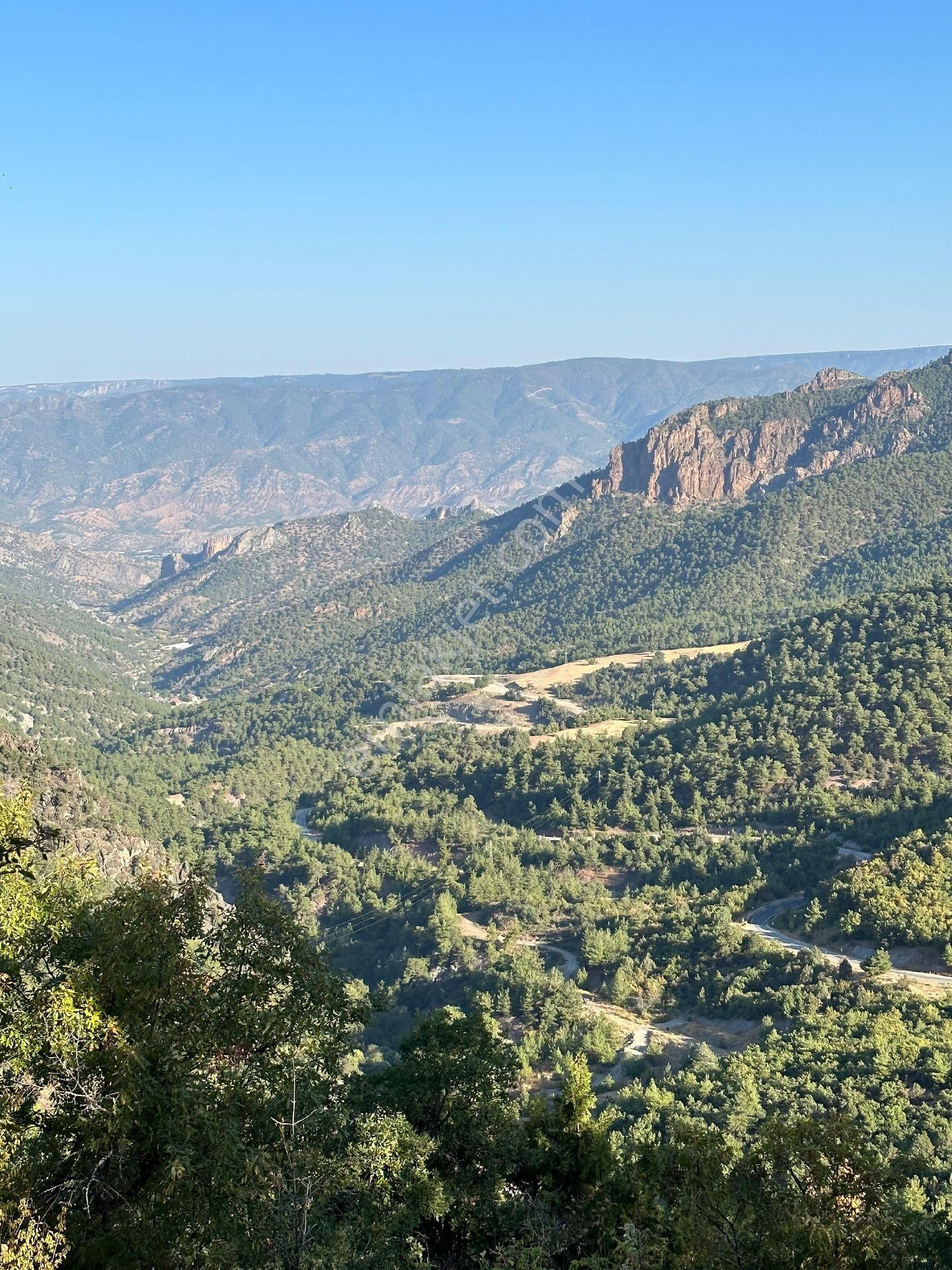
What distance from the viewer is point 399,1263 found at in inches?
805

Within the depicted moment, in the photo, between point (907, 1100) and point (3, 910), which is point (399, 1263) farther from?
point (907, 1100)

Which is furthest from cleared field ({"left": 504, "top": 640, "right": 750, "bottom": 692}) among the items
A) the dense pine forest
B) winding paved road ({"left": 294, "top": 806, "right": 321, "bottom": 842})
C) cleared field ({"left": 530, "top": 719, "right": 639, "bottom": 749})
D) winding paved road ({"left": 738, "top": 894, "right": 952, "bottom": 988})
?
winding paved road ({"left": 738, "top": 894, "right": 952, "bottom": 988})

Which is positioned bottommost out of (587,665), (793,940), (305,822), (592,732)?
(305,822)

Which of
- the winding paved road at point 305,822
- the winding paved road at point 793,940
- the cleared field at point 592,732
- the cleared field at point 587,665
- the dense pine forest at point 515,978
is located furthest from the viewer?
the cleared field at point 587,665

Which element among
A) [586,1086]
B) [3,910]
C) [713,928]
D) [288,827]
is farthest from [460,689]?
[3,910]

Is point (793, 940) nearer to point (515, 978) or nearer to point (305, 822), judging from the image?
point (515, 978)

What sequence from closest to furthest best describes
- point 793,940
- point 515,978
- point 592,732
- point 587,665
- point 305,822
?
point 515,978, point 793,940, point 305,822, point 592,732, point 587,665

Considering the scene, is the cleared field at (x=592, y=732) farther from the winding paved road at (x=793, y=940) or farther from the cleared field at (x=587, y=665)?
the winding paved road at (x=793, y=940)

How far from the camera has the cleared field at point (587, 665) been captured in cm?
16612

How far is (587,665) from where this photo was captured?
175500mm

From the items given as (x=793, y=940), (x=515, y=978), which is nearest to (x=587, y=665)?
(x=793, y=940)

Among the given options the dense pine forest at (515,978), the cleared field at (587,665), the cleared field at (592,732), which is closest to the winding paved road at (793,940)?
the dense pine forest at (515,978)

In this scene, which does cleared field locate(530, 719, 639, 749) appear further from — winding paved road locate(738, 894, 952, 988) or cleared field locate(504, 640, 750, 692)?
winding paved road locate(738, 894, 952, 988)

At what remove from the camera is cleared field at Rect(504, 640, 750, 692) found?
166 m
